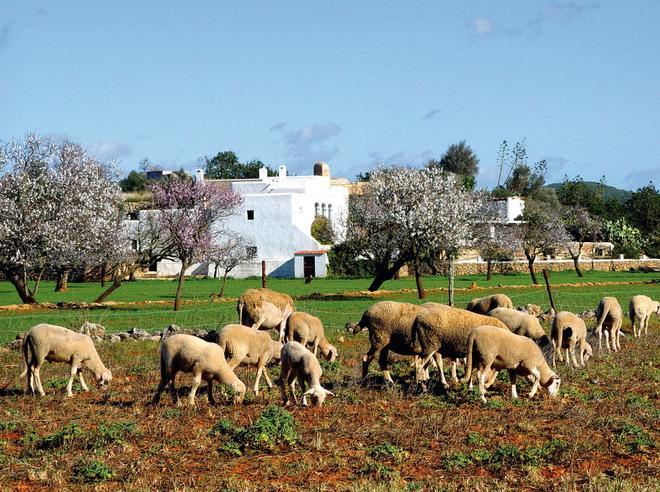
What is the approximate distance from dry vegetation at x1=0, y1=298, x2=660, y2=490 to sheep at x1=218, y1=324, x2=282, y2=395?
0.81 metres

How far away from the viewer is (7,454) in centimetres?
1326

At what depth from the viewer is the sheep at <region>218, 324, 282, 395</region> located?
Answer: 18000mm

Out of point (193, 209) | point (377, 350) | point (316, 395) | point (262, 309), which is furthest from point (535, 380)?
point (193, 209)

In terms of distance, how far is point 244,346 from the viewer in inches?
716

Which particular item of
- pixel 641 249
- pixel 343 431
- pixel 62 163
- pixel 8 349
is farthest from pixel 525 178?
pixel 343 431

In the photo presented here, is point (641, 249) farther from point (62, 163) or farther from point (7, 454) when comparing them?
point (7, 454)

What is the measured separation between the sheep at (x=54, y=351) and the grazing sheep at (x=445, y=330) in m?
6.38

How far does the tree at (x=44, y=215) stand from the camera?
155 ft

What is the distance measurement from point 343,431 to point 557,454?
10.4 feet

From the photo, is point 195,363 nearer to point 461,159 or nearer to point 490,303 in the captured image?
point 490,303

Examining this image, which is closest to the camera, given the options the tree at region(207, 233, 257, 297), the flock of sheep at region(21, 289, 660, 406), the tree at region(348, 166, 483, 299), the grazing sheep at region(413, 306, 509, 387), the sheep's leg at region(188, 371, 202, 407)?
the sheep's leg at region(188, 371, 202, 407)

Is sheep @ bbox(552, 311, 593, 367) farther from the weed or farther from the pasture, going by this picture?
the weed

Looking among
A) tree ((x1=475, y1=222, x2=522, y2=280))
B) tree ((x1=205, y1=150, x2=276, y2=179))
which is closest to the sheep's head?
tree ((x1=475, y1=222, x2=522, y2=280))

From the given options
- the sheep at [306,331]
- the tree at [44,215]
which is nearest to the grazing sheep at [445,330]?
the sheep at [306,331]
